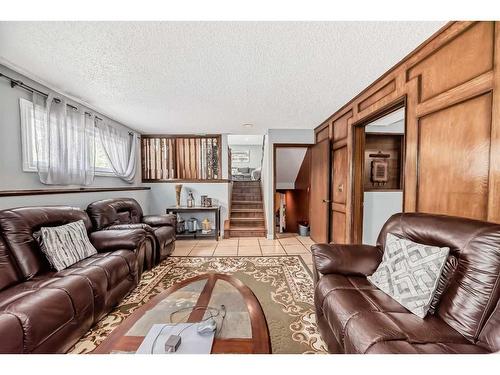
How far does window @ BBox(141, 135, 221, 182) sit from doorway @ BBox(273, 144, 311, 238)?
1.59 m

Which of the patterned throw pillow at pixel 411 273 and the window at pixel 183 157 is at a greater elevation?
the window at pixel 183 157

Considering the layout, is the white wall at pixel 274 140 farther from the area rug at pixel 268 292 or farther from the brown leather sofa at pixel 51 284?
the brown leather sofa at pixel 51 284

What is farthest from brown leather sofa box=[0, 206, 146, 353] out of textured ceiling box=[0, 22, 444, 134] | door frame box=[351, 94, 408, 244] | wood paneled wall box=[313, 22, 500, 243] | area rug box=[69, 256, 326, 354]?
door frame box=[351, 94, 408, 244]

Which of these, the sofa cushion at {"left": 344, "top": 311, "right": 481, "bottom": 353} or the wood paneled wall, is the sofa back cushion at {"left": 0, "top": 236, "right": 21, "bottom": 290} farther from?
the wood paneled wall

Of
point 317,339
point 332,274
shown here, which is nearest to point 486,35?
point 332,274

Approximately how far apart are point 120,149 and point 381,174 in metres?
4.95

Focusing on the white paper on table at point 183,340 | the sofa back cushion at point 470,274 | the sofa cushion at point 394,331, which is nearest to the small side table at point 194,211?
the white paper on table at point 183,340

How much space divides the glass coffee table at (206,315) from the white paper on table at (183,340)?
0.03 m

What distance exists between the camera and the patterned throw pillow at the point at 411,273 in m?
1.16

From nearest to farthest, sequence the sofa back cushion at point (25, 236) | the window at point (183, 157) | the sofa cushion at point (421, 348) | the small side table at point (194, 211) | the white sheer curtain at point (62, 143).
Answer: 1. the sofa cushion at point (421, 348)
2. the sofa back cushion at point (25, 236)
3. the white sheer curtain at point (62, 143)
4. the small side table at point (194, 211)
5. the window at point (183, 157)

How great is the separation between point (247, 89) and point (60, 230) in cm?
246

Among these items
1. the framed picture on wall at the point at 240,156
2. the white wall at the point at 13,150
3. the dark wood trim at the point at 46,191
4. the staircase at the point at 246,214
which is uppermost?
the framed picture on wall at the point at 240,156

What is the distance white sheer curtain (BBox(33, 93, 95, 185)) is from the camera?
237 cm

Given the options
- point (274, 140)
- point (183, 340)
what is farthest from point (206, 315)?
point (274, 140)
